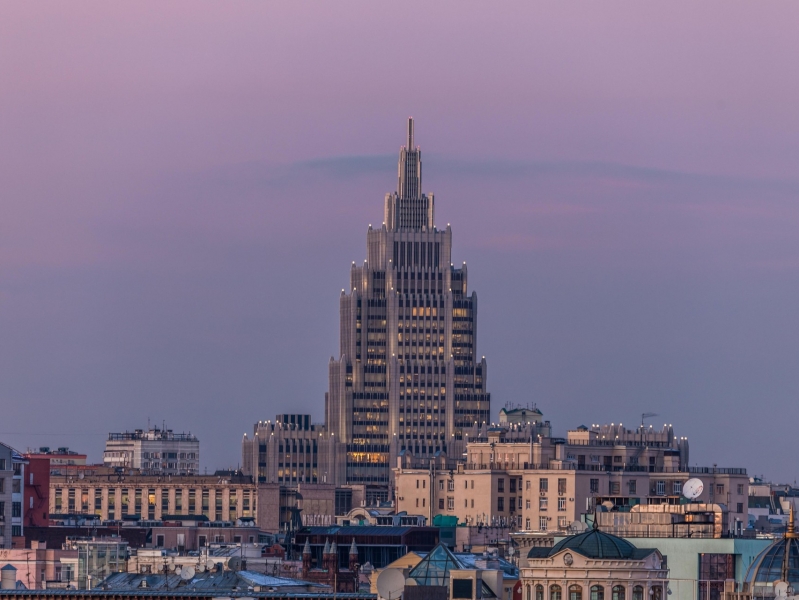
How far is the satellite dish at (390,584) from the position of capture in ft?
433

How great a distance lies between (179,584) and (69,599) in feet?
87.9

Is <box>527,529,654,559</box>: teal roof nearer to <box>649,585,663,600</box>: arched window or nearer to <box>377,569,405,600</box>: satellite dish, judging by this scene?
<box>649,585,663,600</box>: arched window

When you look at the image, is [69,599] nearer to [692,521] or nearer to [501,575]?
[501,575]

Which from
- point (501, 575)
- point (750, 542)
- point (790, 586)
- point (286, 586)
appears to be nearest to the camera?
point (790, 586)

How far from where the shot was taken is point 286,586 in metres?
178

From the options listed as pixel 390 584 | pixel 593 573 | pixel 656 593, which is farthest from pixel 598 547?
pixel 390 584

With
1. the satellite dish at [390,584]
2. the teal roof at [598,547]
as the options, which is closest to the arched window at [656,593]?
the teal roof at [598,547]

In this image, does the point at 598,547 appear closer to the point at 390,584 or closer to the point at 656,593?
the point at 656,593

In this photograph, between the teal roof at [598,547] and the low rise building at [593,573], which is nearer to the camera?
the low rise building at [593,573]

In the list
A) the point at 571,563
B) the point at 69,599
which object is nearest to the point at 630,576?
the point at 571,563

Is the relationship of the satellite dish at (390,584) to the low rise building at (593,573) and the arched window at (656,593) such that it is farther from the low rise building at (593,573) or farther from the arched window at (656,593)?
the arched window at (656,593)

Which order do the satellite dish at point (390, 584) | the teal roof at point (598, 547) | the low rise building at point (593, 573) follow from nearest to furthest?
the low rise building at point (593, 573) < the teal roof at point (598, 547) < the satellite dish at point (390, 584)

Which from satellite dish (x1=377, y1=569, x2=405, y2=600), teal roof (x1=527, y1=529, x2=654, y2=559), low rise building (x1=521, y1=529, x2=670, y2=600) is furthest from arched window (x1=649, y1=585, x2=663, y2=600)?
satellite dish (x1=377, y1=569, x2=405, y2=600)

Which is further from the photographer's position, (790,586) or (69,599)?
(69,599)
